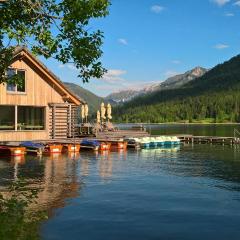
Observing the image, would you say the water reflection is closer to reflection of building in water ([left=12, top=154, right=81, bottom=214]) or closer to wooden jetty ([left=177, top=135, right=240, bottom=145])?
reflection of building in water ([left=12, top=154, right=81, bottom=214])

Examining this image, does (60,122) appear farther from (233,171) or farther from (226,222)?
(226,222)

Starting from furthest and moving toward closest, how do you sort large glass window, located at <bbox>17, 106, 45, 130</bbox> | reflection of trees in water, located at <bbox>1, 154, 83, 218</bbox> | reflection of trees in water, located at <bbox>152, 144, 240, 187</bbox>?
large glass window, located at <bbox>17, 106, 45, 130</bbox> → reflection of trees in water, located at <bbox>152, 144, 240, 187</bbox> → reflection of trees in water, located at <bbox>1, 154, 83, 218</bbox>

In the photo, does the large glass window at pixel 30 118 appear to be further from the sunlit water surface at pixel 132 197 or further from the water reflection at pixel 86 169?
the sunlit water surface at pixel 132 197

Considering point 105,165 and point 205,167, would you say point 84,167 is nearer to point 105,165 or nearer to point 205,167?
point 105,165

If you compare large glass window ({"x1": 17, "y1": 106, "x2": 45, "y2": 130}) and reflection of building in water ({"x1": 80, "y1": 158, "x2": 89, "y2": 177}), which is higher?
large glass window ({"x1": 17, "y1": 106, "x2": 45, "y2": 130})

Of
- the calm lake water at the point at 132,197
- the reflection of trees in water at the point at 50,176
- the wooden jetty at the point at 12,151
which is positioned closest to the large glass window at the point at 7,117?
the wooden jetty at the point at 12,151

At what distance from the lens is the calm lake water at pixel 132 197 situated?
58.5 feet

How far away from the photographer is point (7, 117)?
45219 millimetres

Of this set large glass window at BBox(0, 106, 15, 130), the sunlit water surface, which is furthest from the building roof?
the sunlit water surface

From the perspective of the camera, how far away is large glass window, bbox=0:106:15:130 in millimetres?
44781

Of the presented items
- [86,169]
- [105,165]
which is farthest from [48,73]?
[86,169]

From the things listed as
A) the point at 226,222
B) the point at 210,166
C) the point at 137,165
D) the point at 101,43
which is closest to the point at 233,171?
the point at 210,166

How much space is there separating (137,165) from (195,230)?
23061 millimetres

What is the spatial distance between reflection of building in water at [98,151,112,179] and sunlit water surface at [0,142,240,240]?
8 centimetres
